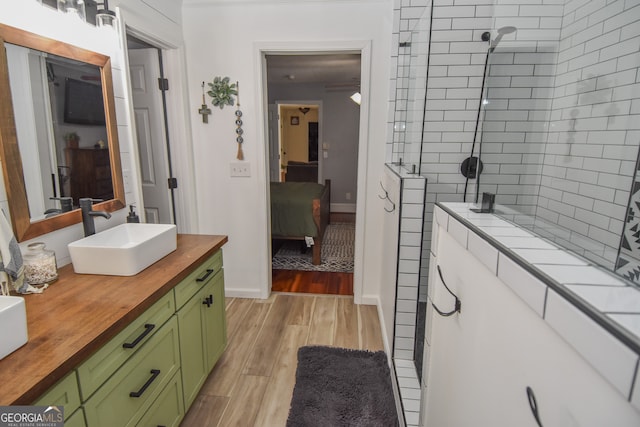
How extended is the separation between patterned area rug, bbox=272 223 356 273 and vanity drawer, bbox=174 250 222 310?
71.1 inches

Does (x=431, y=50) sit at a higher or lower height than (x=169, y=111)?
higher

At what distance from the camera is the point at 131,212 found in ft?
6.64

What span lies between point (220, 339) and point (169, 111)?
1796 mm

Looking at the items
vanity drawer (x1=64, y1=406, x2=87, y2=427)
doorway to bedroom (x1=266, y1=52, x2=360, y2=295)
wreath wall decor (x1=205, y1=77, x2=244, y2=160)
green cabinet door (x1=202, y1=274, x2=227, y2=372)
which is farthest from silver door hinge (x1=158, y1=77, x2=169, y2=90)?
vanity drawer (x1=64, y1=406, x2=87, y2=427)

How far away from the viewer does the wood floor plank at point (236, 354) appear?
6.56 ft

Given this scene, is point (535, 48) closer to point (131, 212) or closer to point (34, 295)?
point (131, 212)

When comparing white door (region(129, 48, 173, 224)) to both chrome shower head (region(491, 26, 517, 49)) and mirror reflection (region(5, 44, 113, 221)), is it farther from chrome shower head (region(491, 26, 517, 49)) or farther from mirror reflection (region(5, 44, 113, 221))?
chrome shower head (region(491, 26, 517, 49))

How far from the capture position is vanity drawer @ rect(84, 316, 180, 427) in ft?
3.47

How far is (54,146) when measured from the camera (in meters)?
1.51

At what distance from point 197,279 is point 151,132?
153 cm

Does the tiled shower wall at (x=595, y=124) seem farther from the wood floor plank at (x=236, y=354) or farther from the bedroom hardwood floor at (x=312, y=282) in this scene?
the bedroom hardwood floor at (x=312, y=282)

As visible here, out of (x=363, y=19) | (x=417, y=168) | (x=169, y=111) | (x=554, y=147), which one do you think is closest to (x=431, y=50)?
(x=363, y=19)

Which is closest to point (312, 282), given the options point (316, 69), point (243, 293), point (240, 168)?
point (243, 293)

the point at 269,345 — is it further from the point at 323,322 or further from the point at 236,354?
the point at 323,322
